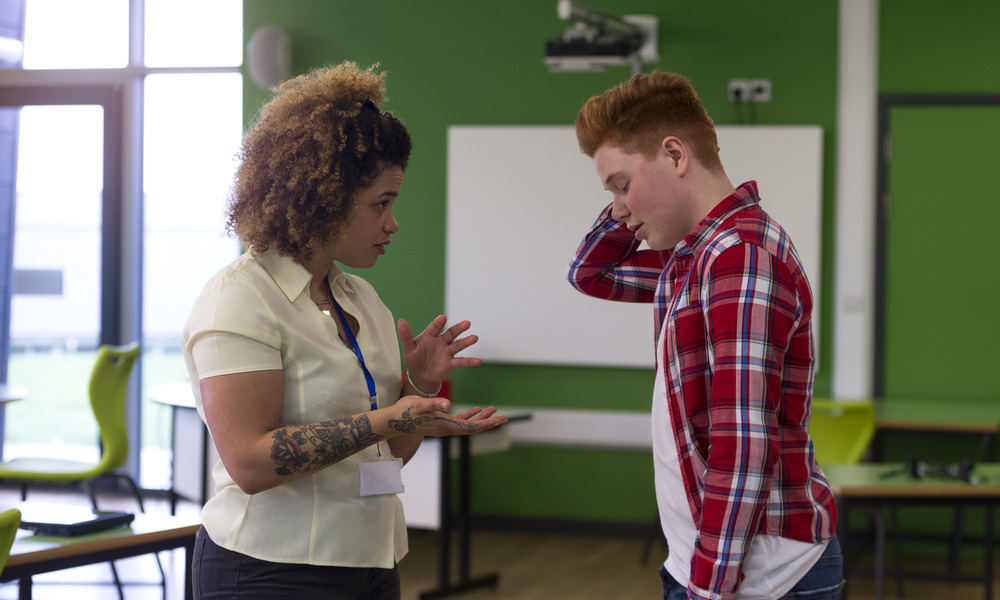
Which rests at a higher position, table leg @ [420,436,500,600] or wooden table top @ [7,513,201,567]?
wooden table top @ [7,513,201,567]

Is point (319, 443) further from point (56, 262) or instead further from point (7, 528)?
point (56, 262)

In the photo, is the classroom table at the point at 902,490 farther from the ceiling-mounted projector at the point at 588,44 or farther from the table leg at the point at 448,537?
the ceiling-mounted projector at the point at 588,44

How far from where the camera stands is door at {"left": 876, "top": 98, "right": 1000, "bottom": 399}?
185 inches

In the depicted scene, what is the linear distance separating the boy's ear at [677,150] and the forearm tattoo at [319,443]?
0.59 metres

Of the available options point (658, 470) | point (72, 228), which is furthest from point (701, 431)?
point (72, 228)

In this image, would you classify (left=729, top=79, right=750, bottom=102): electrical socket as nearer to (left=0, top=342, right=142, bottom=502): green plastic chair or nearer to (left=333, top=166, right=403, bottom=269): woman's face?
(left=0, top=342, right=142, bottom=502): green plastic chair

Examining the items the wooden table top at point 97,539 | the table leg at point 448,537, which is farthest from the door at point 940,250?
the wooden table top at point 97,539

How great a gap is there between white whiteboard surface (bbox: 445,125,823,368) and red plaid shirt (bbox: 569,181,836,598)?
3658 mm

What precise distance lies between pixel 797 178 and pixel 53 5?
4.87 m

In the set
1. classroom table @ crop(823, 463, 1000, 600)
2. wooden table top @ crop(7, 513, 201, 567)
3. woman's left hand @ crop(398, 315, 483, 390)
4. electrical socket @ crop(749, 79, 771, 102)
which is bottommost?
classroom table @ crop(823, 463, 1000, 600)

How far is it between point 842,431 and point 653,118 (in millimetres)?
3037

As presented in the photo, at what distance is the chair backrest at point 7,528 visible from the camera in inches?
64.6

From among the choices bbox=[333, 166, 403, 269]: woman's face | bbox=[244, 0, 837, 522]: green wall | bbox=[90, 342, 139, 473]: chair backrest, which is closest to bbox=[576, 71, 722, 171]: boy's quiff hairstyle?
bbox=[333, 166, 403, 269]: woman's face

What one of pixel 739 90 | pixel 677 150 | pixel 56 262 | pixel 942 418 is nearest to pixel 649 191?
pixel 677 150
